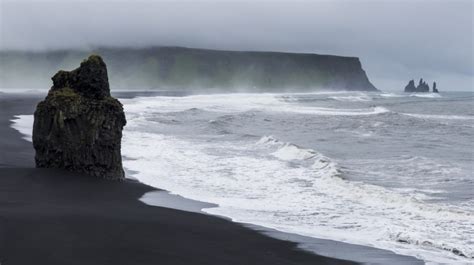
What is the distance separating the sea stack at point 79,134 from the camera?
16.2 metres

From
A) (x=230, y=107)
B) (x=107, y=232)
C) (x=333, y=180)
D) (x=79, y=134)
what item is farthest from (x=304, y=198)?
(x=230, y=107)

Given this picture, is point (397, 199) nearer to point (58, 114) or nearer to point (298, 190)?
point (298, 190)

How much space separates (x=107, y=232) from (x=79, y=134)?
5747 mm

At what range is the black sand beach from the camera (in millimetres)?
9562

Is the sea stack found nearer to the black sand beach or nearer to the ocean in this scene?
the black sand beach

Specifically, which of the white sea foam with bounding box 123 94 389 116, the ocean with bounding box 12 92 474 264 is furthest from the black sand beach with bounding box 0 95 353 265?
the white sea foam with bounding box 123 94 389 116

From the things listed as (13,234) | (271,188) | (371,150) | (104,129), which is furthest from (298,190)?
(371,150)

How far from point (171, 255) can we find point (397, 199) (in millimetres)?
7729

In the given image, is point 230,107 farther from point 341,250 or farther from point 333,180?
point 341,250

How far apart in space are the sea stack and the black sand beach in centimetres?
86

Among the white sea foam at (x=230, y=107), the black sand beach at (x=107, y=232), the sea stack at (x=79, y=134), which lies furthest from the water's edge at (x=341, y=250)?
the white sea foam at (x=230, y=107)

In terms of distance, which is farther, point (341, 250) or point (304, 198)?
point (304, 198)

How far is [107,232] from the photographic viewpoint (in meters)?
10.9

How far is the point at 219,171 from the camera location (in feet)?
67.7
